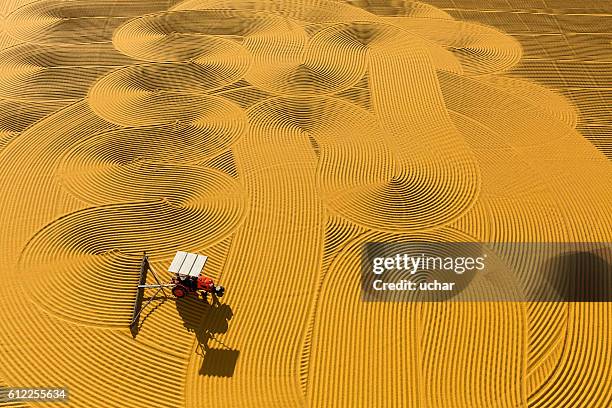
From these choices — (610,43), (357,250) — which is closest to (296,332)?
(357,250)

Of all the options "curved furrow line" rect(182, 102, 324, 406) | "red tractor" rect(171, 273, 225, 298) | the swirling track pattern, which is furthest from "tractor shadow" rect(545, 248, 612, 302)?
"red tractor" rect(171, 273, 225, 298)

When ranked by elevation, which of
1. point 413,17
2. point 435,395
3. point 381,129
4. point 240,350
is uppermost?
point 413,17

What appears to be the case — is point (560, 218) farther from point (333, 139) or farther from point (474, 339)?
point (333, 139)

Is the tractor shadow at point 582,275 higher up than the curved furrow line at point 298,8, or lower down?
lower down

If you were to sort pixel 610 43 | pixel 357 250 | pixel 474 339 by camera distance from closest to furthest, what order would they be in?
pixel 474 339
pixel 357 250
pixel 610 43

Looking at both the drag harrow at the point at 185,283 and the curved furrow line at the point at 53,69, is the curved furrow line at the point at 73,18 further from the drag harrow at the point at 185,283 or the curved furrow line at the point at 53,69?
the drag harrow at the point at 185,283

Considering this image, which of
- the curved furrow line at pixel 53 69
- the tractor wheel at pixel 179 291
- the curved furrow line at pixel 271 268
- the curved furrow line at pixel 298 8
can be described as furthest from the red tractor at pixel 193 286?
the curved furrow line at pixel 298 8
